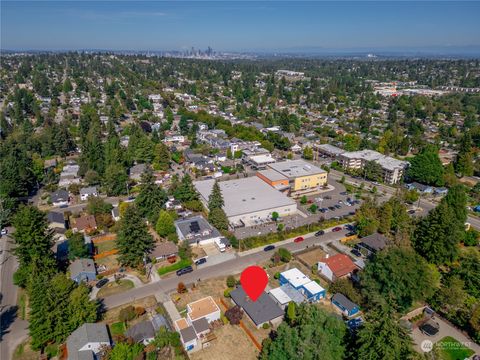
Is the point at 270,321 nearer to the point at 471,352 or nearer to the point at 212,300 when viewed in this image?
the point at 212,300

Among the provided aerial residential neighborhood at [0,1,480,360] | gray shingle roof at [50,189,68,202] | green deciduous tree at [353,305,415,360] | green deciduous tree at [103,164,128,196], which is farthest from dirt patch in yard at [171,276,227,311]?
gray shingle roof at [50,189,68,202]

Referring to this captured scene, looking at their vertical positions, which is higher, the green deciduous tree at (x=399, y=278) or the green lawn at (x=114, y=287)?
the green deciduous tree at (x=399, y=278)

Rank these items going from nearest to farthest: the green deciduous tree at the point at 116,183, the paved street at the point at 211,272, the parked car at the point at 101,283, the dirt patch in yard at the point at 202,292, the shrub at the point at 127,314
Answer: the shrub at the point at 127,314 → the dirt patch in yard at the point at 202,292 → the paved street at the point at 211,272 → the parked car at the point at 101,283 → the green deciduous tree at the point at 116,183

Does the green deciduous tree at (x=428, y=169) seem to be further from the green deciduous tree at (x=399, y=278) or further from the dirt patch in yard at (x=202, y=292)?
the dirt patch in yard at (x=202, y=292)

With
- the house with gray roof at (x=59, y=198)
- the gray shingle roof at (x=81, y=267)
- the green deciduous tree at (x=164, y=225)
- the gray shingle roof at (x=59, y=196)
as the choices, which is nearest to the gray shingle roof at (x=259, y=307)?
the green deciduous tree at (x=164, y=225)

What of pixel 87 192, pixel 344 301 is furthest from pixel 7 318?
pixel 344 301

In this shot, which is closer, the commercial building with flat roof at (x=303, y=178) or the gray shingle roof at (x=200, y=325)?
the gray shingle roof at (x=200, y=325)

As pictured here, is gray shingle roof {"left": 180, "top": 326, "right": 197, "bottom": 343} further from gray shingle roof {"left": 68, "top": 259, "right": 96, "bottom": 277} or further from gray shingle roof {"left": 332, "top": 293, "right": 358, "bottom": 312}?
gray shingle roof {"left": 332, "top": 293, "right": 358, "bottom": 312}
